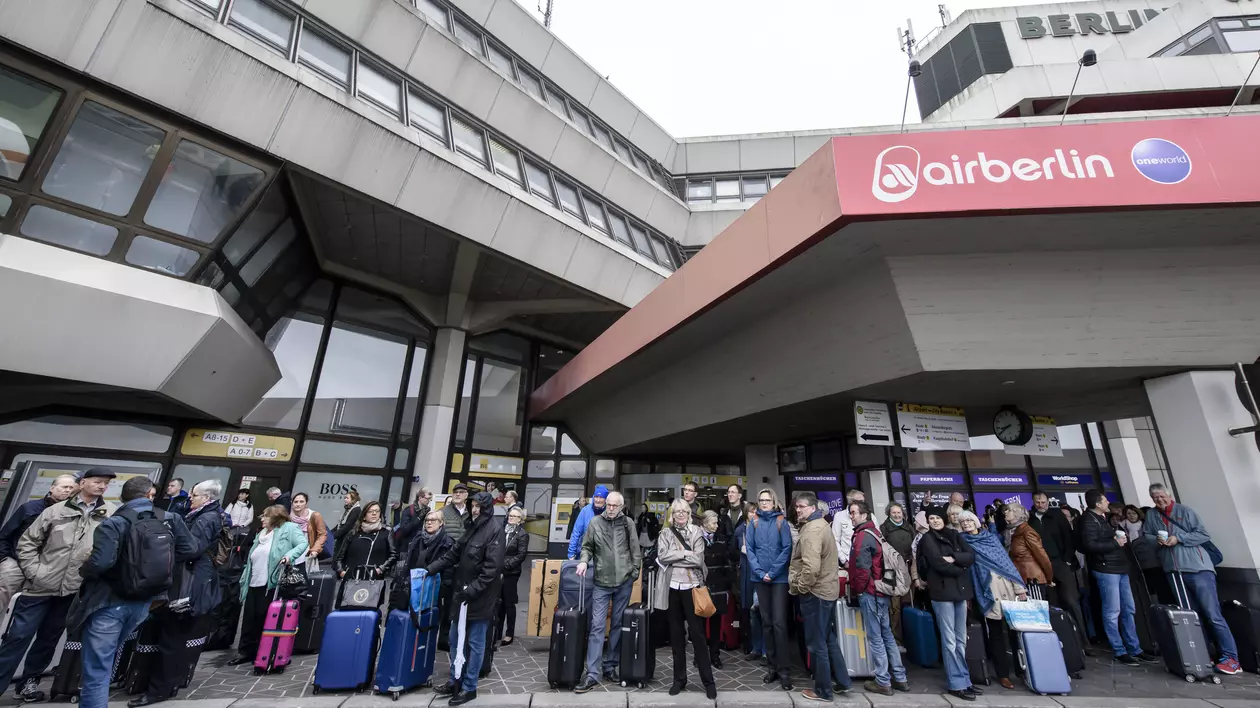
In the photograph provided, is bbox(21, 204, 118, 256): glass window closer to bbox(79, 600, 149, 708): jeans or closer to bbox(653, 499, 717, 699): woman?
bbox(79, 600, 149, 708): jeans

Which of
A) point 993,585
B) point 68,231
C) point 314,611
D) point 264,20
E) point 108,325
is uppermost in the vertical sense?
point 264,20

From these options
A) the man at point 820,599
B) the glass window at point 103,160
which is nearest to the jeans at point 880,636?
the man at point 820,599

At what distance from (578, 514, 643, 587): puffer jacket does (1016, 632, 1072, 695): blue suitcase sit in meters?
3.85

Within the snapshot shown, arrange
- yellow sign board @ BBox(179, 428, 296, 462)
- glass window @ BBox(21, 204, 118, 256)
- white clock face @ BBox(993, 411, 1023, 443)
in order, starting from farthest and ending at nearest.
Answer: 1. yellow sign board @ BBox(179, 428, 296, 462)
2. white clock face @ BBox(993, 411, 1023, 443)
3. glass window @ BBox(21, 204, 118, 256)

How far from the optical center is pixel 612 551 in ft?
16.2

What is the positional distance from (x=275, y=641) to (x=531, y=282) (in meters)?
9.26

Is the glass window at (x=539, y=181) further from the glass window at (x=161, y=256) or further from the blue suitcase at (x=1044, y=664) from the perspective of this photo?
the blue suitcase at (x=1044, y=664)

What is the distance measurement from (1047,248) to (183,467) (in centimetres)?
1449

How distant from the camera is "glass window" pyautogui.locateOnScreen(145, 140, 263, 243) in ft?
23.3

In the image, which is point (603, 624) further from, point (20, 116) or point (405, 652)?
point (20, 116)

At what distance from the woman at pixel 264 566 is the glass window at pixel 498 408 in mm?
8811

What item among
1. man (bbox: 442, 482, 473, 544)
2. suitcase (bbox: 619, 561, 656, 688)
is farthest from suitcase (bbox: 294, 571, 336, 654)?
suitcase (bbox: 619, 561, 656, 688)

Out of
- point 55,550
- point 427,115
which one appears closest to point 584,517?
point 55,550

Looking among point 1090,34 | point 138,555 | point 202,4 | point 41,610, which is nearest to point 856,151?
point 138,555
